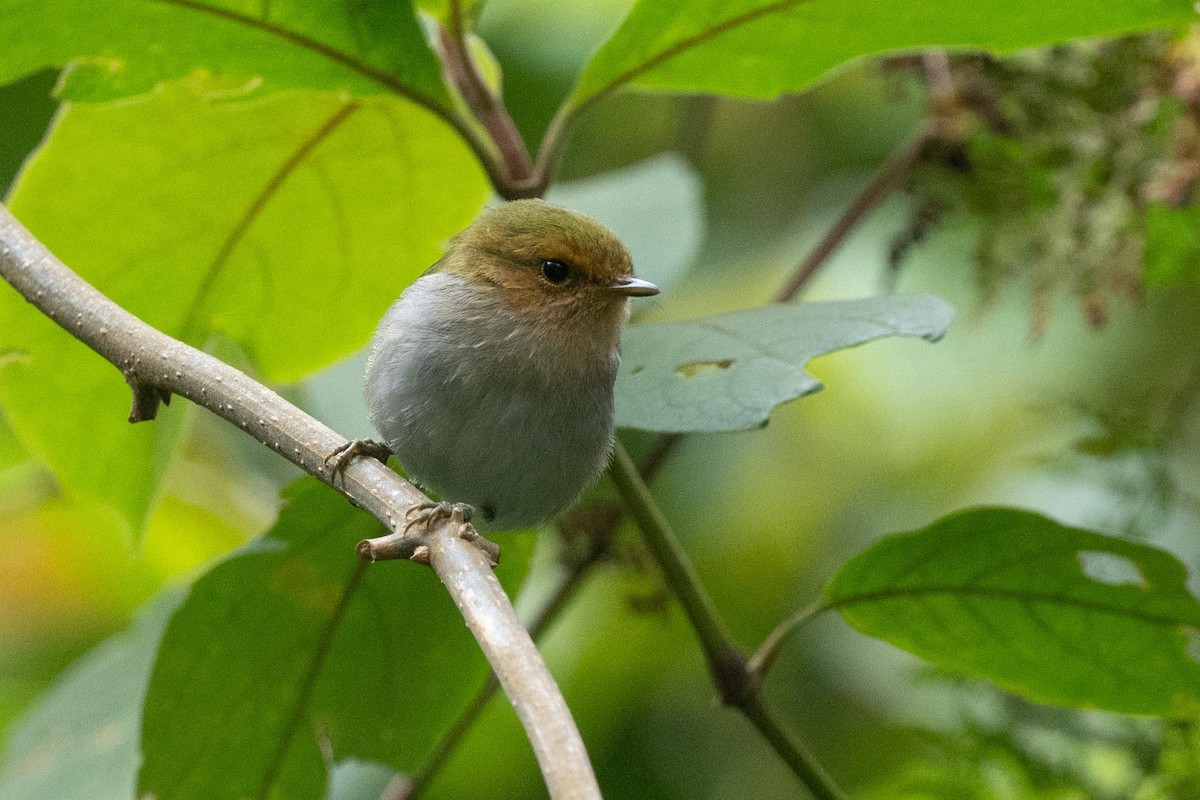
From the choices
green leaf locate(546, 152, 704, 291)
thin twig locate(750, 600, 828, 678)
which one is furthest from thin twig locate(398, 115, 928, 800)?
thin twig locate(750, 600, 828, 678)

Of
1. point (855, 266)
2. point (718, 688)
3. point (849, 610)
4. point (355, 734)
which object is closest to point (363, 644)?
point (355, 734)

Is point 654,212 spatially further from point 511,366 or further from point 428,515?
point 428,515

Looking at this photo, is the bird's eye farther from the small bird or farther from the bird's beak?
the bird's beak

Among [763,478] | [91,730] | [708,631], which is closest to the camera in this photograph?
[708,631]

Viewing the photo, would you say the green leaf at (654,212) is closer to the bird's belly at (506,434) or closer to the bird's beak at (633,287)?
the bird's beak at (633,287)

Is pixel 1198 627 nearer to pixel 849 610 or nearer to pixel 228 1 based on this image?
pixel 849 610

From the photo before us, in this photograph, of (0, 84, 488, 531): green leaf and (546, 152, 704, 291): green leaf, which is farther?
(546, 152, 704, 291): green leaf

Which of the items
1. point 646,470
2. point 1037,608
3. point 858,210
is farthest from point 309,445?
point 858,210

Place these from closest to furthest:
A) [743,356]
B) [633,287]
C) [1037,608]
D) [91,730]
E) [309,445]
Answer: [309,445] < [743,356] < [1037,608] < [633,287] < [91,730]
